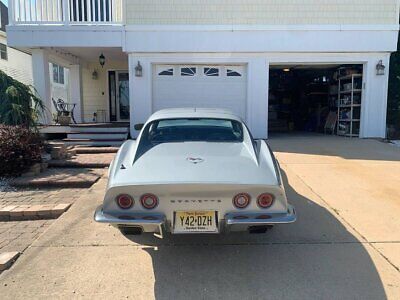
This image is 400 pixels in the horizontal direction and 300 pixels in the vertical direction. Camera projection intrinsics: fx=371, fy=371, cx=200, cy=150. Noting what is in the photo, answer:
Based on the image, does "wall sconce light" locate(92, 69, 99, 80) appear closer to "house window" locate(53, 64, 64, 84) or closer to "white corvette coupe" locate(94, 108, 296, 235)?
"house window" locate(53, 64, 64, 84)

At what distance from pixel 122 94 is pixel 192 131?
11.5m

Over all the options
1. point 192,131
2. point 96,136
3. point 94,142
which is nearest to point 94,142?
point 94,142

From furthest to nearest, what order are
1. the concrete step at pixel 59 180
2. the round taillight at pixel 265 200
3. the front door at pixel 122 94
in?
the front door at pixel 122 94 < the concrete step at pixel 59 180 < the round taillight at pixel 265 200

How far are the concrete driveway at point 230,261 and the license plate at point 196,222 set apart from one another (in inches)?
17.5

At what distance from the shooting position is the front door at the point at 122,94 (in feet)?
50.3

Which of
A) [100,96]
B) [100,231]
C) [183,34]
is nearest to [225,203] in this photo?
[100,231]

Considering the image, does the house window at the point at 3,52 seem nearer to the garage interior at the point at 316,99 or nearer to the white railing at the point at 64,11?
the white railing at the point at 64,11

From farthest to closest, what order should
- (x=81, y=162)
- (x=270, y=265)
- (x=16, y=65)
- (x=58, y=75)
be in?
Result: (x=58, y=75) < (x=16, y=65) < (x=81, y=162) < (x=270, y=265)

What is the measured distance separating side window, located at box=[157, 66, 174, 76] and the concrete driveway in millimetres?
7235

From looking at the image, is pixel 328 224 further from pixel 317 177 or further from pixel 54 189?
pixel 54 189

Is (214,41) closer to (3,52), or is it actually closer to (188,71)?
(188,71)

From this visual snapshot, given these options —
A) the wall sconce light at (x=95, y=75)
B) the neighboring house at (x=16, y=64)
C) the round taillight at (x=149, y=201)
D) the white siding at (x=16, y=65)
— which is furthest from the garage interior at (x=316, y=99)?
the white siding at (x=16, y=65)

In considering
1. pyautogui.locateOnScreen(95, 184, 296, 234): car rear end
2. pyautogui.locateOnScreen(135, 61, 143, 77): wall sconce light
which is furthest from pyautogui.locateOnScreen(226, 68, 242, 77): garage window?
pyautogui.locateOnScreen(95, 184, 296, 234): car rear end

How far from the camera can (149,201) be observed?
3314mm
